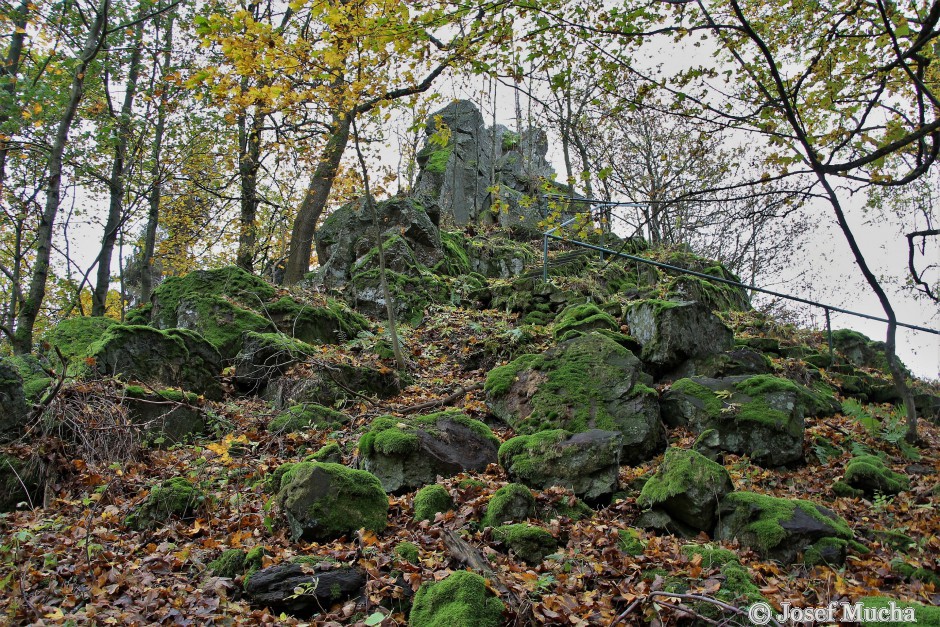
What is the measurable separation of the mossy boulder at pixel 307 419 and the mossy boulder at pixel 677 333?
4.58 m

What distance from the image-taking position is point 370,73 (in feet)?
27.6

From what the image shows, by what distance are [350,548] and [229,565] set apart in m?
0.89

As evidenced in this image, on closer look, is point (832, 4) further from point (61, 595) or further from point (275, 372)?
point (61, 595)

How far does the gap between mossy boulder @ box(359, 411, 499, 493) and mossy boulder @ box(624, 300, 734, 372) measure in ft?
10.6

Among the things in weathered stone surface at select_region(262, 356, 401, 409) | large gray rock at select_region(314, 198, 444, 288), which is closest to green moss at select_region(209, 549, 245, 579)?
weathered stone surface at select_region(262, 356, 401, 409)

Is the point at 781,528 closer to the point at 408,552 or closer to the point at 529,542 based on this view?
the point at 529,542

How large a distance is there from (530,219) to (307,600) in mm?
17164

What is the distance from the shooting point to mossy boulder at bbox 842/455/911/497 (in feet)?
18.7

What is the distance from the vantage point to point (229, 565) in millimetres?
3984

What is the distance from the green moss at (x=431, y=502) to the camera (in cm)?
475

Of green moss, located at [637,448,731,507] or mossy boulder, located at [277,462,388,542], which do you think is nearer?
mossy boulder, located at [277,462,388,542]

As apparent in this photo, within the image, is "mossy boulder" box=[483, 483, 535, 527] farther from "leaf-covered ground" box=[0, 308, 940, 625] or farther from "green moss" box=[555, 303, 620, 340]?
"green moss" box=[555, 303, 620, 340]

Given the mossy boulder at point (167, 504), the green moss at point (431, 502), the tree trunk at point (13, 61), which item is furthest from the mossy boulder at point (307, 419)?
the tree trunk at point (13, 61)

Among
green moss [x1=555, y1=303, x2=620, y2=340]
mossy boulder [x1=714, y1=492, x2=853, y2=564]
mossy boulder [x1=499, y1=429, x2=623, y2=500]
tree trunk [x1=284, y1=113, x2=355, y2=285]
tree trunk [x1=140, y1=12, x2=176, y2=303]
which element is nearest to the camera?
mossy boulder [x1=714, y1=492, x2=853, y2=564]
